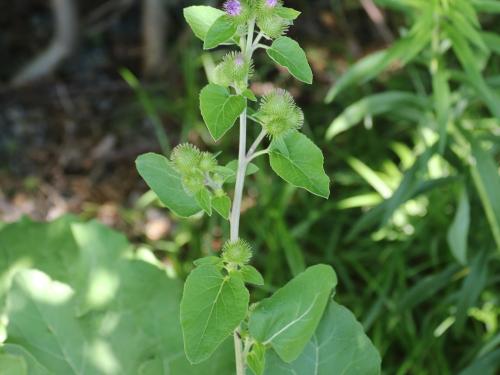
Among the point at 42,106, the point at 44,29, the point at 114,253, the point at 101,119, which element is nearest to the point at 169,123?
the point at 101,119

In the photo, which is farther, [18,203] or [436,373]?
[18,203]

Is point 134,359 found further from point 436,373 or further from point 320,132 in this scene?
point 320,132

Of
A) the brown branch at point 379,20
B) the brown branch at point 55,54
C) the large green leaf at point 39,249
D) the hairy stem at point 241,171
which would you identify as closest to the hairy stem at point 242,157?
the hairy stem at point 241,171

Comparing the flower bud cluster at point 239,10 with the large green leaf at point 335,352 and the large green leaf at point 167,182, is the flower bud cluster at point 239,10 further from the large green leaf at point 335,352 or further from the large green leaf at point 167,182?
the large green leaf at point 335,352

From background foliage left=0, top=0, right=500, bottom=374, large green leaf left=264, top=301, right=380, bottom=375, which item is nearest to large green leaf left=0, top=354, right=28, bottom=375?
background foliage left=0, top=0, right=500, bottom=374

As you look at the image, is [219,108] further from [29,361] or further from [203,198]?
[29,361]

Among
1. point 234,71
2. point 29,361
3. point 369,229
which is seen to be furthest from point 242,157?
point 369,229
